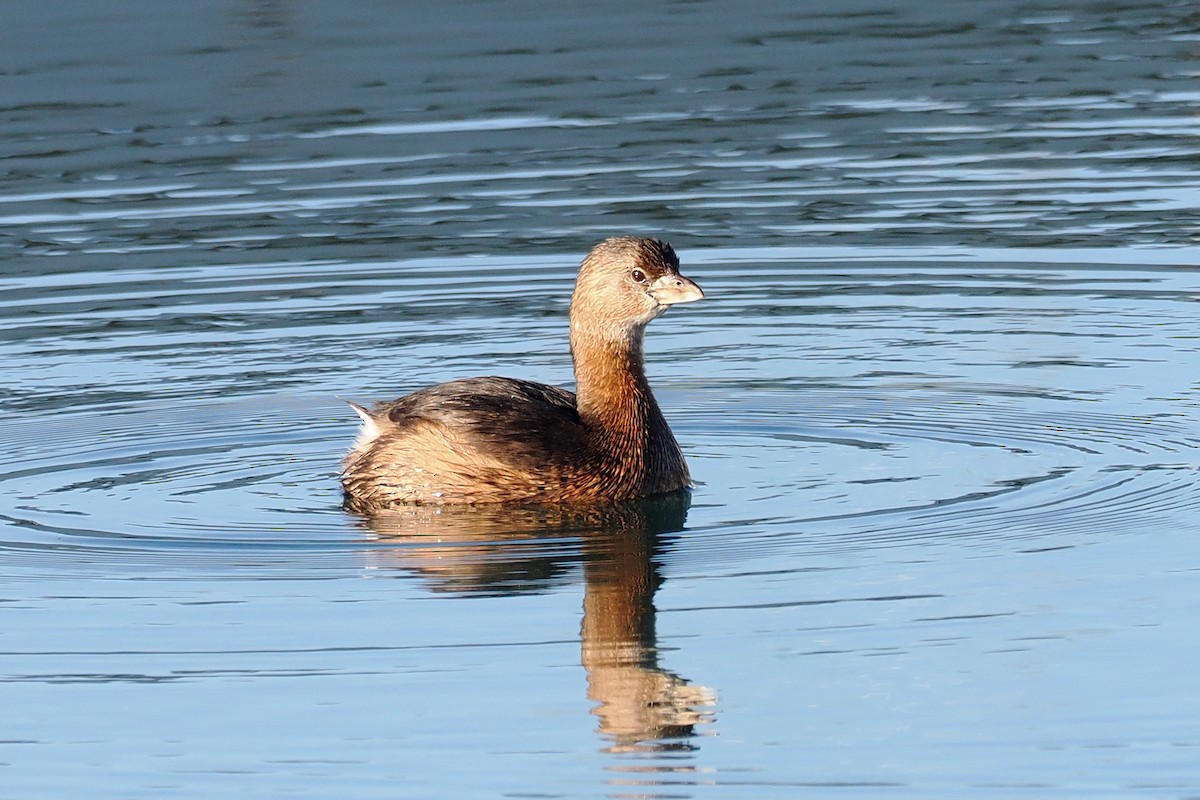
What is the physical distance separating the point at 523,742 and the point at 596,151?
11.7m

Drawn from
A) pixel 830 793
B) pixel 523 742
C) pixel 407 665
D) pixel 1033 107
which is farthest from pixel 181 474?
pixel 1033 107


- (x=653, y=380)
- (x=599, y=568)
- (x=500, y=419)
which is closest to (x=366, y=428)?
(x=500, y=419)

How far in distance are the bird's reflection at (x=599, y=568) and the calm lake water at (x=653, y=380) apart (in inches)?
1.0

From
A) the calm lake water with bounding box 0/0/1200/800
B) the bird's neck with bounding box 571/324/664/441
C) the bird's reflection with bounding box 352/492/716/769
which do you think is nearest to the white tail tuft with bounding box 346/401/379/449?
the calm lake water with bounding box 0/0/1200/800

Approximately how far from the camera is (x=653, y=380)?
43.4ft

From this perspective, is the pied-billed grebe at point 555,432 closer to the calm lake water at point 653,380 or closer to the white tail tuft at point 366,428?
the white tail tuft at point 366,428

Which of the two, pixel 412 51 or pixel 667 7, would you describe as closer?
pixel 412 51

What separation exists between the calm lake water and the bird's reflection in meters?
0.03

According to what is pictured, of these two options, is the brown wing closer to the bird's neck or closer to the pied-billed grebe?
the pied-billed grebe

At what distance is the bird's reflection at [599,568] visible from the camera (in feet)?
26.2

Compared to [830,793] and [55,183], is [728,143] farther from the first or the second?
[830,793]

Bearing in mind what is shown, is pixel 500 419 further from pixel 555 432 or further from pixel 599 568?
pixel 599 568

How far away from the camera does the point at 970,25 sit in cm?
2322

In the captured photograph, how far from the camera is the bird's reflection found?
26.2 feet
